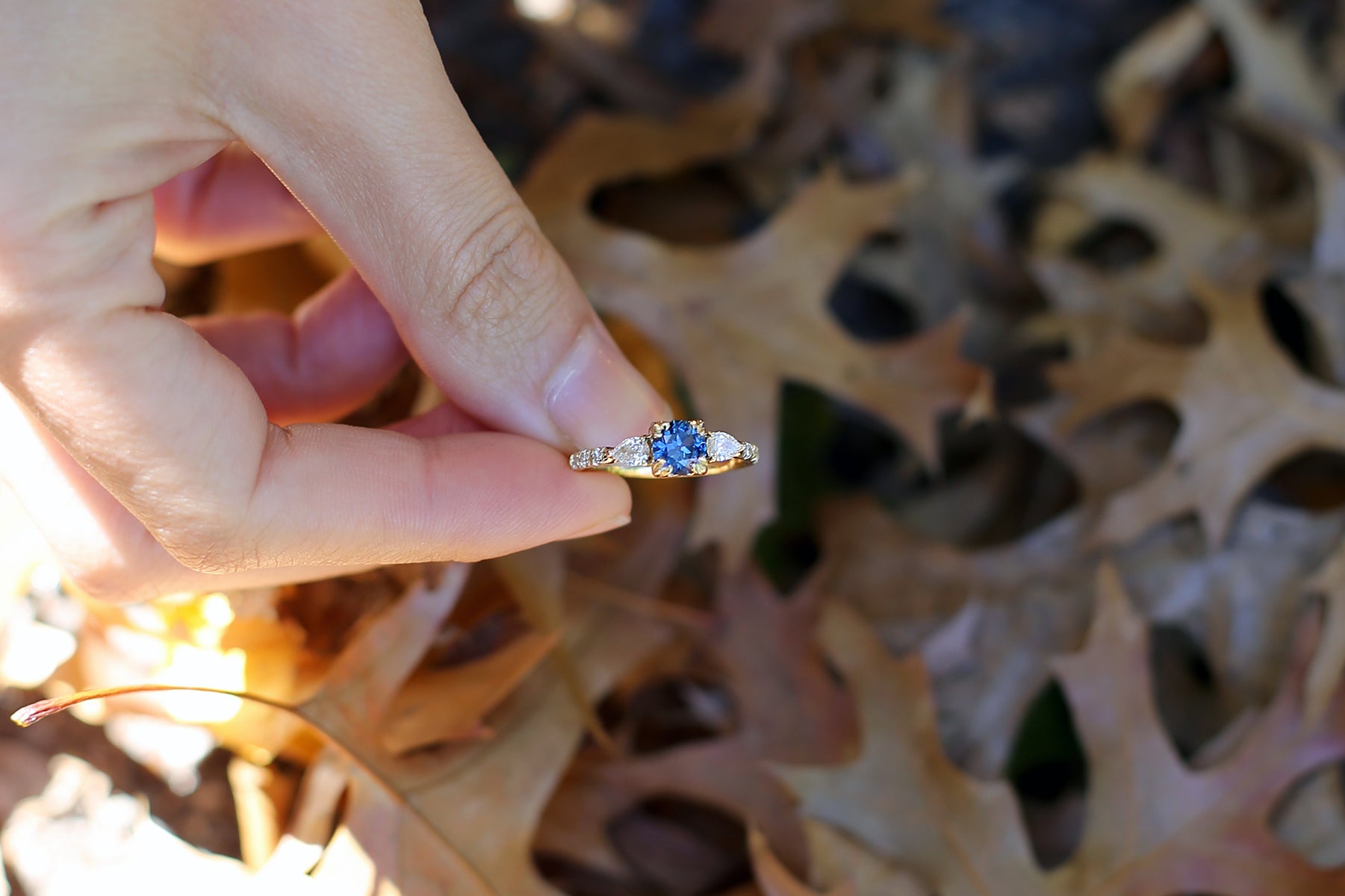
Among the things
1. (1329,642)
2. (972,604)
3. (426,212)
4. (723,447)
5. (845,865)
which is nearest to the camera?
(426,212)

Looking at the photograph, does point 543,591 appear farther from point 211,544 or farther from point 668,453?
point 211,544

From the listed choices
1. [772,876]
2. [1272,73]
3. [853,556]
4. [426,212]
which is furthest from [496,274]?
[1272,73]

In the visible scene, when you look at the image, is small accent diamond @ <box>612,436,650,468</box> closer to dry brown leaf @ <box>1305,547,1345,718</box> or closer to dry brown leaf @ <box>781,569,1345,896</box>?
dry brown leaf @ <box>781,569,1345,896</box>

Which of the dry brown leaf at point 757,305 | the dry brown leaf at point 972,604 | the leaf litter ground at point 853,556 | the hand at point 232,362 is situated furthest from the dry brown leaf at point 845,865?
the hand at point 232,362

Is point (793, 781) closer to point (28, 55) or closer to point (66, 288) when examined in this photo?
point (66, 288)

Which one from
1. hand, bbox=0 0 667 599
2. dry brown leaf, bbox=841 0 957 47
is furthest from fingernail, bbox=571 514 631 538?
dry brown leaf, bbox=841 0 957 47

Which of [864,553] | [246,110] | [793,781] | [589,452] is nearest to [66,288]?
[246,110]

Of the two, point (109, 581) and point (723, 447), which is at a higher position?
point (723, 447)
